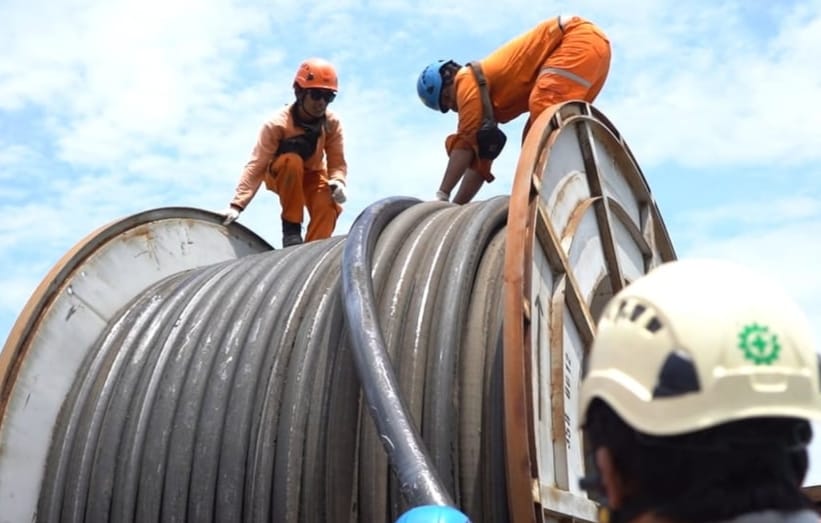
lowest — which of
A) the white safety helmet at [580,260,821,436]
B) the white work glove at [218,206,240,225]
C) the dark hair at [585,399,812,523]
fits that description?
the dark hair at [585,399,812,523]

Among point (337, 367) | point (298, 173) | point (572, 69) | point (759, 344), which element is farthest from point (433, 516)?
point (298, 173)

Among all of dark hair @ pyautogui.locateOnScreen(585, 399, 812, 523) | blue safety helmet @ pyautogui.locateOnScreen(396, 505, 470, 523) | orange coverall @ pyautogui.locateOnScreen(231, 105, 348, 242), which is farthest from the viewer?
orange coverall @ pyautogui.locateOnScreen(231, 105, 348, 242)

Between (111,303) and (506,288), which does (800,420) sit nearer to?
(506,288)

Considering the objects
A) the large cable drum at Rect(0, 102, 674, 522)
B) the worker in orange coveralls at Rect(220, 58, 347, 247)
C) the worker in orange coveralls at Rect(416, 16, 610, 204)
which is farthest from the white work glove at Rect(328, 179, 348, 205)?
the large cable drum at Rect(0, 102, 674, 522)

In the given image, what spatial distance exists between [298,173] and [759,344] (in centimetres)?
601

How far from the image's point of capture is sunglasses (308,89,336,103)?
723cm

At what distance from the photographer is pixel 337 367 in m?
4.25

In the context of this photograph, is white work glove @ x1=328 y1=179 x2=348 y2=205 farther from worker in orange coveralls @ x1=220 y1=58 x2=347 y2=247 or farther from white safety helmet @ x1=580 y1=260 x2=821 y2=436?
white safety helmet @ x1=580 y1=260 x2=821 y2=436

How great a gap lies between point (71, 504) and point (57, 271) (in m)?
1.13

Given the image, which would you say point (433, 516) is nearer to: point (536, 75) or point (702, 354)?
point (702, 354)

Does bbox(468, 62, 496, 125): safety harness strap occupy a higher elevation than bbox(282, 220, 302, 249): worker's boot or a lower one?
higher

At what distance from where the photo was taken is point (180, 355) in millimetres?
4785

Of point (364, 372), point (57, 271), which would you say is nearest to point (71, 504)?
point (57, 271)

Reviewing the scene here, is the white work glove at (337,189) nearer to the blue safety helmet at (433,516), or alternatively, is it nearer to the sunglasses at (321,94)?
the sunglasses at (321,94)
